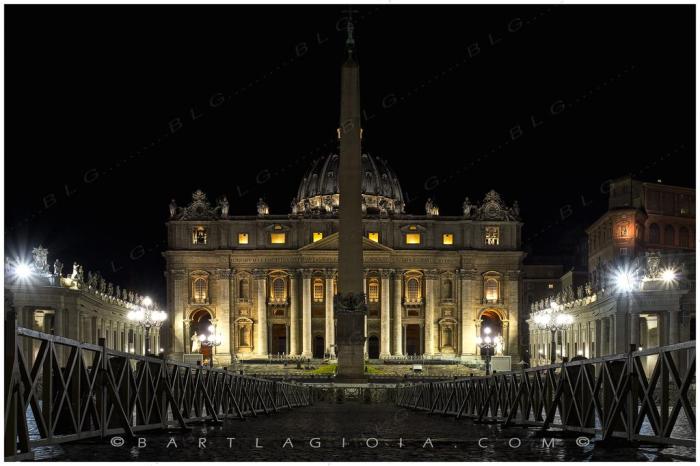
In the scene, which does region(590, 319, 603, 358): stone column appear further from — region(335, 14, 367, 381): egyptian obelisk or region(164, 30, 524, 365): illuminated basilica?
region(164, 30, 524, 365): illuminated basilica

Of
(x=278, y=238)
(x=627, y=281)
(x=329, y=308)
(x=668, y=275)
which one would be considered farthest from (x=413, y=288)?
(x=627, y=281)

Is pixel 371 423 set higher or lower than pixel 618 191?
lower

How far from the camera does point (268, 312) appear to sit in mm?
125875

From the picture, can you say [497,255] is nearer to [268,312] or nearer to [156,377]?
[268,312]

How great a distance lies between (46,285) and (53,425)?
5324 cm

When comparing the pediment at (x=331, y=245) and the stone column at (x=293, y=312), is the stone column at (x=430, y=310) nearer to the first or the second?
the pediment at (x=331, y=245)

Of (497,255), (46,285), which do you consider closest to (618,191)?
(497,255)

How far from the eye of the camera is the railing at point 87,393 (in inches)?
472

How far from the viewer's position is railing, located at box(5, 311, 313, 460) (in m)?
12.0

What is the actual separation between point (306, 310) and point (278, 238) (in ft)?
27.9

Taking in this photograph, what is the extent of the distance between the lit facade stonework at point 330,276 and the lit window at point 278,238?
11 cm

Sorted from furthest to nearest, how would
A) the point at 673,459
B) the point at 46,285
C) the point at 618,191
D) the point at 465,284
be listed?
the point at 465,284, the point at 618,191, the point at 46,285, the point at 673,459

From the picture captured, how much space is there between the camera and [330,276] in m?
124

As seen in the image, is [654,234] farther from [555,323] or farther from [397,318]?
[555,323]
